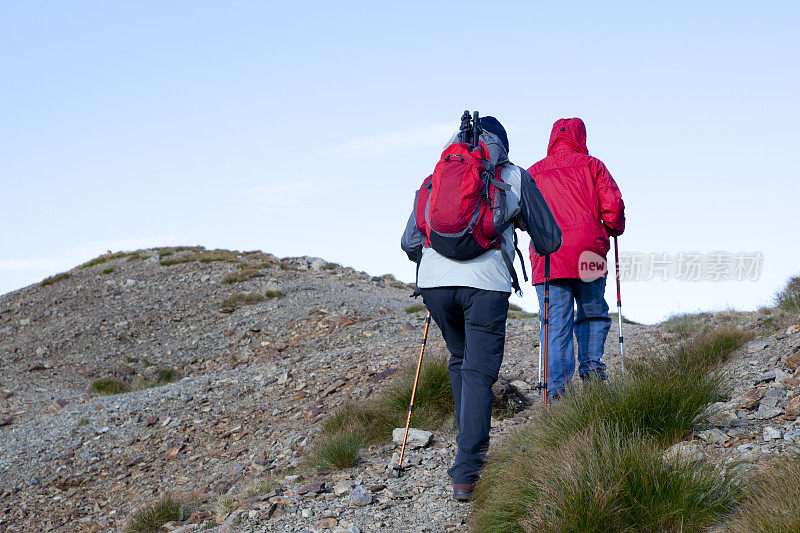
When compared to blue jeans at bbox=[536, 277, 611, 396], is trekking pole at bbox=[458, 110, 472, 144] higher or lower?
higher

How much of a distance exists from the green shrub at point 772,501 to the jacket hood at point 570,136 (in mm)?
3431

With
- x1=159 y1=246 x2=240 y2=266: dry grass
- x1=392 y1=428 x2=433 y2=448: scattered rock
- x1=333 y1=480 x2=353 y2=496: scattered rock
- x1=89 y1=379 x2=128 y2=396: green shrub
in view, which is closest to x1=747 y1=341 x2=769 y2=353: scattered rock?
x1=392 y1=428 x2=433 y2=448: scattered rock

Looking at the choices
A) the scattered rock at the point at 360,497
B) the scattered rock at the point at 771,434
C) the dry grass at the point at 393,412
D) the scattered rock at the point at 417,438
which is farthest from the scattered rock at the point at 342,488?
the scattered rock at the point at 771,434

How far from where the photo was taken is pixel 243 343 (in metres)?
17.1

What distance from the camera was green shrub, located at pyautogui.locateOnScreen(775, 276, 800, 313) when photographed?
1011 centimetres

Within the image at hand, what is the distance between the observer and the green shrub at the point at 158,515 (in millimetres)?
6664

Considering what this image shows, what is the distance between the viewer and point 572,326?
6.38 m

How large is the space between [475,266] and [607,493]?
168 centimetres

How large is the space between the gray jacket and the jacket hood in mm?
1701

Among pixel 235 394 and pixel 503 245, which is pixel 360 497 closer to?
pixel 503 245

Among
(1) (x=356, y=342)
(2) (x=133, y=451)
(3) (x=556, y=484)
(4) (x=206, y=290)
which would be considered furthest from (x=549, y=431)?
(4) (x=206, y=290)

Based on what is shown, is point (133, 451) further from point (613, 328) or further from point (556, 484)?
point (613, 328)

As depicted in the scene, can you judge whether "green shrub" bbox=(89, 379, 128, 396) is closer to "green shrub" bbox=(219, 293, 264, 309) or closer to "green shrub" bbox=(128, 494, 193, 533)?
"green shrub" bbox=(219, 293, 264, 309)

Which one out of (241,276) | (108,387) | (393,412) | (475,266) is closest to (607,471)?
(475,266)
